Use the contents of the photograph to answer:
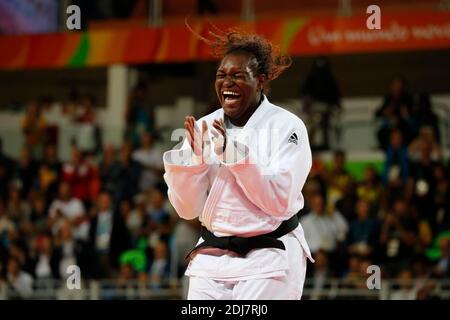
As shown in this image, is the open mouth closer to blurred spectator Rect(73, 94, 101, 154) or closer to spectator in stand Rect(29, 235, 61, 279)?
spectator in stand Rect(29, 235, 61, 279)

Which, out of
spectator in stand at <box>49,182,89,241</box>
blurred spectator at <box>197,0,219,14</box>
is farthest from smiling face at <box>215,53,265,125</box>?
blurred spectator at <box>197,0,219,14</box>

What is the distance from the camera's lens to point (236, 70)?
17.3 ft

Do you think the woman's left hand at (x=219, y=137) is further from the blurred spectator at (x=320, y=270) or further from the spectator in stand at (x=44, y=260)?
the spectator in stand at (x=44, y=260)

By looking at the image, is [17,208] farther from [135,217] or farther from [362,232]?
[362,232]

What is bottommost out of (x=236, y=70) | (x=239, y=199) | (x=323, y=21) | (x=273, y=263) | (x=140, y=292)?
(x=140, y=292)

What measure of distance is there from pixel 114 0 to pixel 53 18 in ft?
5.65

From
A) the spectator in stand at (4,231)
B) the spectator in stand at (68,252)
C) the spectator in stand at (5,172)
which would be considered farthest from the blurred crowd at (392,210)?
the spectator in stand at (5,172)


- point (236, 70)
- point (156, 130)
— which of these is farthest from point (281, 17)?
point (236, 70)

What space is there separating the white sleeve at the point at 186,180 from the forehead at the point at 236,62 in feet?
1.66

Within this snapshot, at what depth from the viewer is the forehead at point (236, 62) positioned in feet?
17.4

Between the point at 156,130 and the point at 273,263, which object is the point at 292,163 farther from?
the point at 156,130

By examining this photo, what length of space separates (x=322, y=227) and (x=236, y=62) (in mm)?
7255

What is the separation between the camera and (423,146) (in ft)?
43.3

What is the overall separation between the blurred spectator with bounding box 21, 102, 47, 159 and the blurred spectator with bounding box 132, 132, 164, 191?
1967mm
